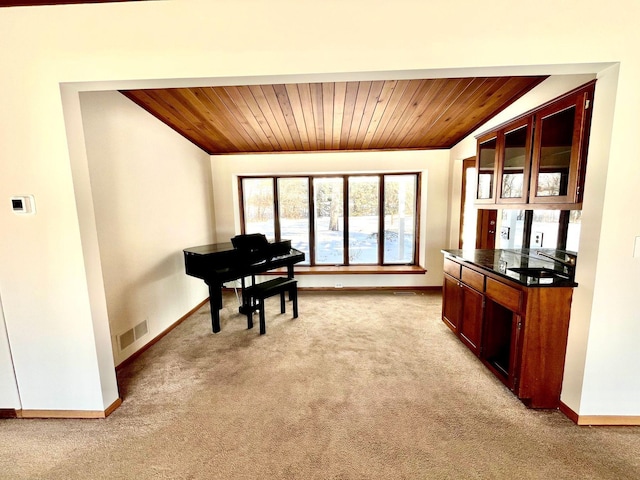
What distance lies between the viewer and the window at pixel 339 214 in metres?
4.48

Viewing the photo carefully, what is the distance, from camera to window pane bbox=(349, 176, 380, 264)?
4.49 meters

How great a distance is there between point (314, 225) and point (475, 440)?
3.46 metres

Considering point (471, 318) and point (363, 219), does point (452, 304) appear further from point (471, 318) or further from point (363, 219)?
point (363, 219)

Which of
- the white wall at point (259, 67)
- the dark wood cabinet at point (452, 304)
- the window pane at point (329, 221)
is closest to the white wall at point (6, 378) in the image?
the white wall at point (259, 67)

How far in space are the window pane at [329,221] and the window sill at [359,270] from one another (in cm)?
22

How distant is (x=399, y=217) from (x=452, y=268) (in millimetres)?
1780

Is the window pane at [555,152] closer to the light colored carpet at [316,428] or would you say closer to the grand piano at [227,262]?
the light colored carpet at [316,428]

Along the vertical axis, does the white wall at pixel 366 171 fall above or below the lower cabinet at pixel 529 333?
above

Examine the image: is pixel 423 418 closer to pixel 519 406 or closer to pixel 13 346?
pixel 519 406

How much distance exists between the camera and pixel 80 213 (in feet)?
5.67

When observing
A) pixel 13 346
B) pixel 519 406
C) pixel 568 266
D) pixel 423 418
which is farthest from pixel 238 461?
pixel 568 266

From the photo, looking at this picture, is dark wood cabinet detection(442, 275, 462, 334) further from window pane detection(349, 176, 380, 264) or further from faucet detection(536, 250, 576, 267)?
window pane detection(349, 176, 380, 264)

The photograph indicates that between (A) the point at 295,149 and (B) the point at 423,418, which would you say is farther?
(A) the point at 295,149

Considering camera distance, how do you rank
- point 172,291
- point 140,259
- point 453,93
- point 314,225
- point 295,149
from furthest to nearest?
1. point 314,225
2. point 295,149
3. point 172,291
4. point 140,259
5. point 453,93
